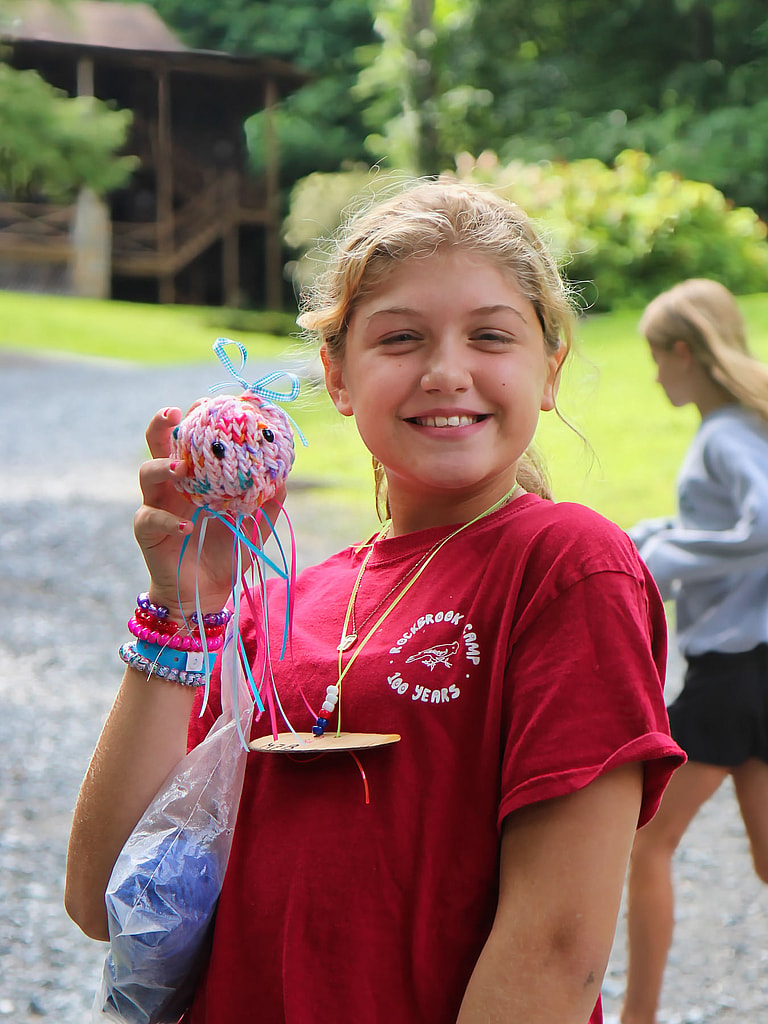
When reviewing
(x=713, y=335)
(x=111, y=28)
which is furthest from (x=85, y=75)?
(x=713, y=335)

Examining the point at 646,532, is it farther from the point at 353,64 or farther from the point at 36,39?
the point at 353,64

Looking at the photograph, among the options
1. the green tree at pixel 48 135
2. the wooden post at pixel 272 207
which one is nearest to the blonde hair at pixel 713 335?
the green tree at pixel 48 135

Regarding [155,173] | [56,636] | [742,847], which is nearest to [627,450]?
[56,636]

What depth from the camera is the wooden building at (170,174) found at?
94.2ft

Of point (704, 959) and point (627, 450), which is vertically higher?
point (627, 450)

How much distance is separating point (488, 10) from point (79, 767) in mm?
21721

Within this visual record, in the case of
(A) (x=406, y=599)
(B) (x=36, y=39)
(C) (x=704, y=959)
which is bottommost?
(C) (x=704, y=959)

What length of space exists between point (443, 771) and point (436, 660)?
117 millimetres

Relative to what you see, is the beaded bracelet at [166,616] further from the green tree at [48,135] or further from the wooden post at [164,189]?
the wooden post at [164,189]

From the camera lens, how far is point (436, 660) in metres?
1.32

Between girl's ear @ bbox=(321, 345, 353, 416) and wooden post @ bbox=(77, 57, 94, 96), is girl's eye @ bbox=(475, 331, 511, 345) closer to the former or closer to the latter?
girl's ear @ bbox=(321, 345, 353, 416)

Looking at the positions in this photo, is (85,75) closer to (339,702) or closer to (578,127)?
(578,127)

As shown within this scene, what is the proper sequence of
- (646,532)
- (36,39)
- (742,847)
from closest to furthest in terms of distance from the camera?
1. (646,532)
2. (742,847)
3. (36,39)

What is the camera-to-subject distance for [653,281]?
52.0ft
